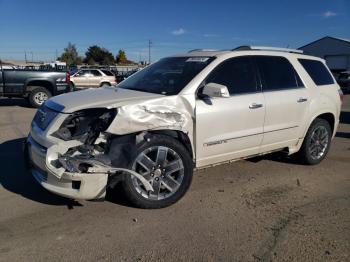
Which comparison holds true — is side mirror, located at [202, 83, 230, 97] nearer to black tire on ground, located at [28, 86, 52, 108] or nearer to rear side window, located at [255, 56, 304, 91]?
rear side window, located at [255, 56, 304, 91]

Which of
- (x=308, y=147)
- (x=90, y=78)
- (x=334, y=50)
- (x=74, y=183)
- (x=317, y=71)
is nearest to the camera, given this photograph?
(x=74, y=183)

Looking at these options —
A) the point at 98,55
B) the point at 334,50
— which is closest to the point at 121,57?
the point at 98,55

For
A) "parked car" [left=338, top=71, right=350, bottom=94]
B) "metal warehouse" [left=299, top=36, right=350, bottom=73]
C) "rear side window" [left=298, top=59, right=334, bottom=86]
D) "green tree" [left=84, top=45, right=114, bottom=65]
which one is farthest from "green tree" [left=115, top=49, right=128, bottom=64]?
"rear side window" [left=298, top=59, right=334, bottom=86]

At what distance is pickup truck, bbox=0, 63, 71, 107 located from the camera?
A: 1358cm

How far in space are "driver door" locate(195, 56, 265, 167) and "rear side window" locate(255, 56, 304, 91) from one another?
0.17 m

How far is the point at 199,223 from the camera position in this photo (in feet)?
13.0

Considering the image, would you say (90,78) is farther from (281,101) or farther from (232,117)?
(232,117)

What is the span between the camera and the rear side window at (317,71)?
596 cm

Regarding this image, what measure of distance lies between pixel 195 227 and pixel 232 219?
17.7 inches

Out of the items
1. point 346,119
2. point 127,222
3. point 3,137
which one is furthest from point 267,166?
point 346,119

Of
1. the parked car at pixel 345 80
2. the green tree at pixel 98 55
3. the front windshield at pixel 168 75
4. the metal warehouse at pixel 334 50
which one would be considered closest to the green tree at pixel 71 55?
the green tree at pixel 98 55

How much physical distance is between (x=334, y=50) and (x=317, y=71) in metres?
39.8

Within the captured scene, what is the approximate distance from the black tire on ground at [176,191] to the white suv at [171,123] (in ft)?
0.04

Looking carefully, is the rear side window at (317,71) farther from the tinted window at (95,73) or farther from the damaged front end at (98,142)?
the tinted window at (95,73)
